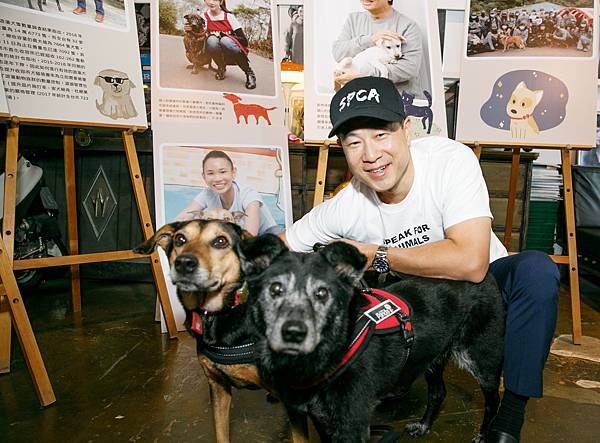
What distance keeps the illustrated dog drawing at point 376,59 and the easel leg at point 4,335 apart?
88.5 inches

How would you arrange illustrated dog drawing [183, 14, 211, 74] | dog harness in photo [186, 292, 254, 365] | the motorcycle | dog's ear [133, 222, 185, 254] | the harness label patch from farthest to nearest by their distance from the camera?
1. the motorcycle
2. illustrated dog drawing [183, 14, 211, 74]
3. dog's ear [133, 222, 185, 254]
4. dog harness in photo [186, 292, 254, 365]
5. the harness label patch

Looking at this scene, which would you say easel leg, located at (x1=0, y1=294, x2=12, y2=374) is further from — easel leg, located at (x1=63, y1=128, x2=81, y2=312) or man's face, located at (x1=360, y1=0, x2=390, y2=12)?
man's face, located at (x1=360, y1=0, x2=390, y2=12)

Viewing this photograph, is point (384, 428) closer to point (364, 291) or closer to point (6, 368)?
point (364, 291)

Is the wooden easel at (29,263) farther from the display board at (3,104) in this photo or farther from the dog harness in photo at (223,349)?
the dog harness in photo at (223,349)

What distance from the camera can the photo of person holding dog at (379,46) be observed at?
2867 millimetres

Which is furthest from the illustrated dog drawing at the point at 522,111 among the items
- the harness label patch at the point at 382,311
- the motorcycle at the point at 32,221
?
the motorcycle at the point at 32,221

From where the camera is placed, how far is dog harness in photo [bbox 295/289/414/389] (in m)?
1.32

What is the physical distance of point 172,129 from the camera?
2824 millimetres

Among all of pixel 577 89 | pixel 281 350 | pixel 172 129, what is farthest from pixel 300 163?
pixel 281 350

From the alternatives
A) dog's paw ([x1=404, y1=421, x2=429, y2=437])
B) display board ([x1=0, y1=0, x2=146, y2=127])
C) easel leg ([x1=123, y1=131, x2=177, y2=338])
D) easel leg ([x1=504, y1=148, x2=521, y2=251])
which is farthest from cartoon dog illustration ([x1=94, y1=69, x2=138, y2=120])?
easel leg ([x1=504, y1=148, x2=521, y2=251])

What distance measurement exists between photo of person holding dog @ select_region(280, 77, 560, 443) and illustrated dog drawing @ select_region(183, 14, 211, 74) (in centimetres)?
145

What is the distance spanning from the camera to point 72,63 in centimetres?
245

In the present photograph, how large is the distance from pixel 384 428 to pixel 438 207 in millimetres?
853

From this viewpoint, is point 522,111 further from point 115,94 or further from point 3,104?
point 3,104
